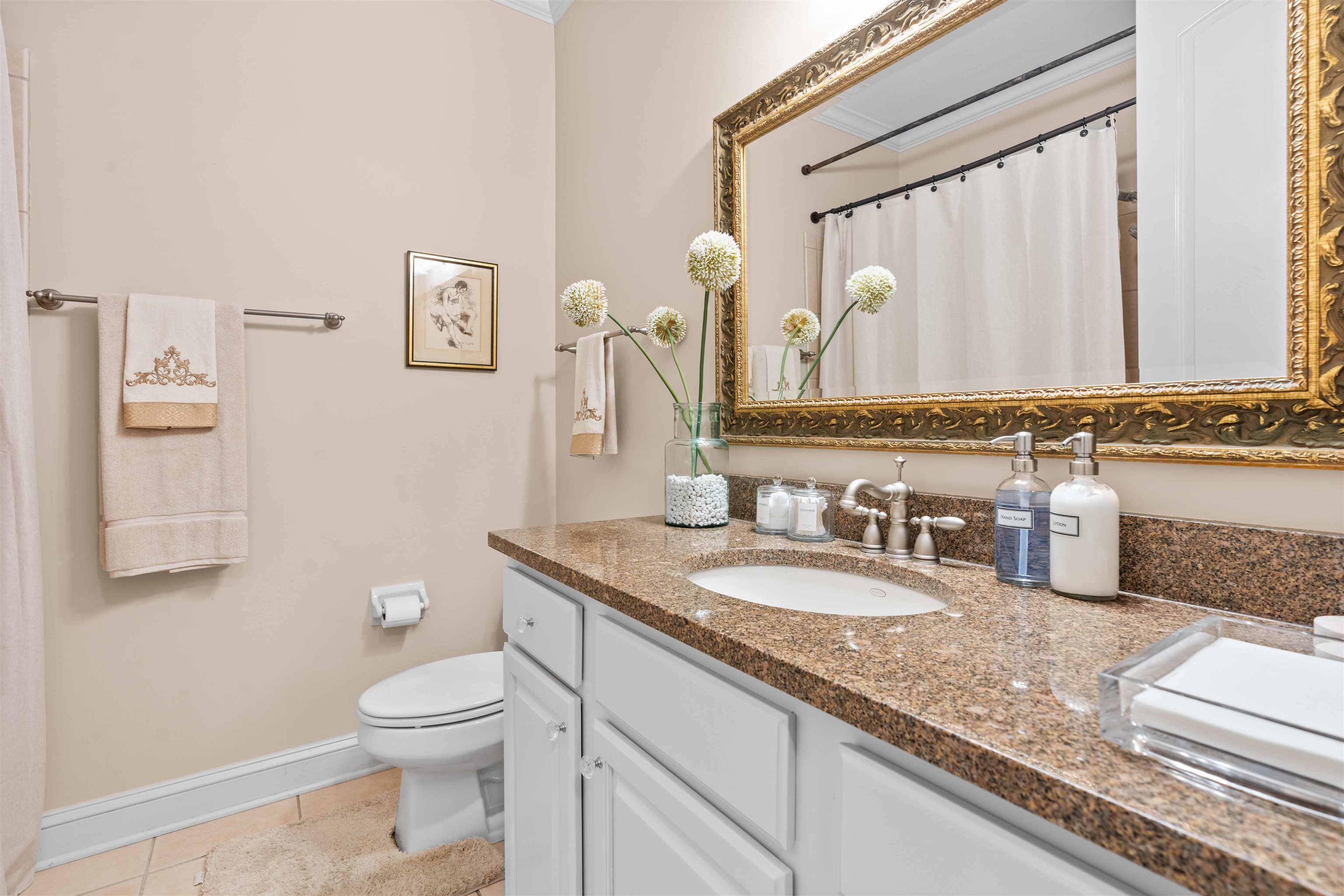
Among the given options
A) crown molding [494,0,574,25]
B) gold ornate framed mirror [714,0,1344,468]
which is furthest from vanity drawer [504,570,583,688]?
crown molding [494,0,574,25]

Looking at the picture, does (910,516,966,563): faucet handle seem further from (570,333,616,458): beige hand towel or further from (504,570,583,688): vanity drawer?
(570,333,616,458): beige hand towel

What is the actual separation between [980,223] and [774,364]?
1.67 feet

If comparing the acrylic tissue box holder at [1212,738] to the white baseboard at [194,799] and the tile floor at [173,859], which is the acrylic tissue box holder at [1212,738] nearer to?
the tile floor at [173,859]

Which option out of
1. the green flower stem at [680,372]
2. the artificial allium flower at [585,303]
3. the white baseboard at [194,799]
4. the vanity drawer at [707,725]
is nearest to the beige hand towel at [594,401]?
the green flower stem at [680,372]

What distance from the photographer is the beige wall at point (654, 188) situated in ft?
4.00

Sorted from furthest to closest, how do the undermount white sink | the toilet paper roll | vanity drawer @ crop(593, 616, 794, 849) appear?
the toilet paper roll, the undermount white sink, vanity drawer @ crop(593, 616, 794, 849)

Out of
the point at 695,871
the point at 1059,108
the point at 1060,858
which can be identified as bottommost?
the point at 695,871

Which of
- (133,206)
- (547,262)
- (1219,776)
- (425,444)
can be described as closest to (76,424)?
(133,206)

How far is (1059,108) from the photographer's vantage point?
946 millimetres

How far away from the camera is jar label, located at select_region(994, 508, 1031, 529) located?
850 millimetres

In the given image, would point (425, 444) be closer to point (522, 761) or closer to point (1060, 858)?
point (522, 761)

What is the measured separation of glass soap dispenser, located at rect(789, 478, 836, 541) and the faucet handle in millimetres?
190

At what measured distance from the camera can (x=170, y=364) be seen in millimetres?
1644

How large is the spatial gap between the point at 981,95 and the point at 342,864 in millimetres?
2132
